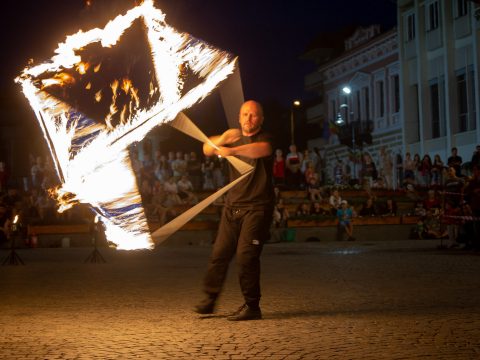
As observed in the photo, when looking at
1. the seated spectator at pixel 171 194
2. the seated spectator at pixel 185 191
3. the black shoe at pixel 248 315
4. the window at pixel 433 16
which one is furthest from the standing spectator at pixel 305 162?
the black shoe at pixel 248 315

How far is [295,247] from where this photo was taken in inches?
1032

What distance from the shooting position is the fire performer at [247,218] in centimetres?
906

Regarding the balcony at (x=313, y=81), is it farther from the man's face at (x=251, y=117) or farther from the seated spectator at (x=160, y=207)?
the man's face at (x=251, y=117)

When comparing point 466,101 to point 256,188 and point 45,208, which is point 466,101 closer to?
point 45,208

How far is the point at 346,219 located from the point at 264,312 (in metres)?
20.7

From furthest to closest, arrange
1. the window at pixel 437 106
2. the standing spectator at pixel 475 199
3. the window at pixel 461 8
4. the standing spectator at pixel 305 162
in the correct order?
the window at pixel 437 106 < the window at pixel 461 8 < the standing spectator at pixel 305 162 < the standing spectator at pixel 475 199

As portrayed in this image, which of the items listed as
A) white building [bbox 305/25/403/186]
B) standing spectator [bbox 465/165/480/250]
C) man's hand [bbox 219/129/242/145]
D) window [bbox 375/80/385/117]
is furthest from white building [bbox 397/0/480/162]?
man's hand [bbox 219/129/242/145]

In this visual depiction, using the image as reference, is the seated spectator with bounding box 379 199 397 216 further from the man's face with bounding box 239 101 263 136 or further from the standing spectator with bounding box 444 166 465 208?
the man's face with bounding box 239 101 263 136

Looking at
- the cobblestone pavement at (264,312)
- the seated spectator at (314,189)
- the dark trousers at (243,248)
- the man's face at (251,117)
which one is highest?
the seated spectator at (314,189)

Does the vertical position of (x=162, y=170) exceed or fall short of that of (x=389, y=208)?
it exceeds it

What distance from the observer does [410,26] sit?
52.3 m

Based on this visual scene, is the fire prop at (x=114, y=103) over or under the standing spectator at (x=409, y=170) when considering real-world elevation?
under

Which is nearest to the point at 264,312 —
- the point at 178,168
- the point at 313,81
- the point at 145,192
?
the point at 145,192

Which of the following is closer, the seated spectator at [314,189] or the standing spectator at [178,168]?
the standing spectator at [178,168]
